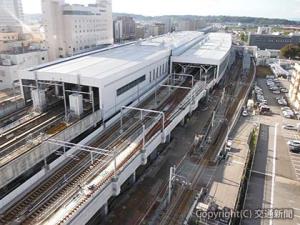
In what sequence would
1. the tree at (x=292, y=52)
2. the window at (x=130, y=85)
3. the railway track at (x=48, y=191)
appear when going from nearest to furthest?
the railway track at (x=48, y=191)
the window at (x=130, y=85)
the tree at (x=292, y=52)

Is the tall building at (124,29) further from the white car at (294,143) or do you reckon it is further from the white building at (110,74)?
the white car at (294,143)

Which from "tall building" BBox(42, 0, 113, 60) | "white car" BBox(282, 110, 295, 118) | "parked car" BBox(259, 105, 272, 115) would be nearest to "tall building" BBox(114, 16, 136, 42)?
"tall building" BBox(42, 0, 113, 60)

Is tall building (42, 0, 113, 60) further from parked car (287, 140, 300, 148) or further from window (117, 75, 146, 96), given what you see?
parked car (287, 140, 300, 148)

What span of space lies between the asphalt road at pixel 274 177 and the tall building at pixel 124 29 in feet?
230

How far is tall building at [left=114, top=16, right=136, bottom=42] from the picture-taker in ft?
293

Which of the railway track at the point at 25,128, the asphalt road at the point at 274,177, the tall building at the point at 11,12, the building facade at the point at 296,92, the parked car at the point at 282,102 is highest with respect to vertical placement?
→ the tall building at the point at 11,12

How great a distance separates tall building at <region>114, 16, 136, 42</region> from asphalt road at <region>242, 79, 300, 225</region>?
6997cm

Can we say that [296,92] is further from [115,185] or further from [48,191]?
[48,191]

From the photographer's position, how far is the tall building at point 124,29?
293 feet

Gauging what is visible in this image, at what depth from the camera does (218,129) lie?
26.4 m

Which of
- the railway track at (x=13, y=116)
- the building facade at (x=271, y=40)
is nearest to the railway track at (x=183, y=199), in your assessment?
the railway track at (x=13, y=116)

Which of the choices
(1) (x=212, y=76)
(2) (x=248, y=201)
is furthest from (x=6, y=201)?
(1) (x=212, y=76)

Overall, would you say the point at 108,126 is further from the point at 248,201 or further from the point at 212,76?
the point at 212,76

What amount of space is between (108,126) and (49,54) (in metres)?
36.0
